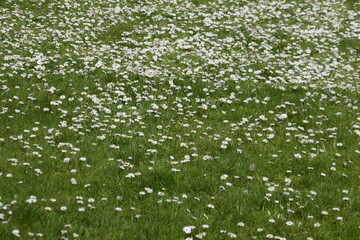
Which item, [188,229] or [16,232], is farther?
[188,229]

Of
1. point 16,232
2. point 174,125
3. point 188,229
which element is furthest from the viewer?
point 174,125

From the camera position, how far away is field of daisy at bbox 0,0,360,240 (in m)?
Answer: 6.62

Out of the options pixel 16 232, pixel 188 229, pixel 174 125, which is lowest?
pixel 174 125

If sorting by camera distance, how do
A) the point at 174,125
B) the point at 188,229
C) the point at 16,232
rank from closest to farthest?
the point at 16,232 → the point at 188,229 → the point at 174,125

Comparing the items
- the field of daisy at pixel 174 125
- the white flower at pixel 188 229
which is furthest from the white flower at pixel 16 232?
the white flower at pixel 188 229

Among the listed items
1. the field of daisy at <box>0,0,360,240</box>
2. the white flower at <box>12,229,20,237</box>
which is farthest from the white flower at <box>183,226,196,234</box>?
the white flower at <box>12,229,20,237</box>

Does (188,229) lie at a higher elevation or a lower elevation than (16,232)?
lower

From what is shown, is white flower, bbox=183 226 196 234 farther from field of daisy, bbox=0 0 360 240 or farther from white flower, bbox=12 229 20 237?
white flower, bbox=12 229 20 237

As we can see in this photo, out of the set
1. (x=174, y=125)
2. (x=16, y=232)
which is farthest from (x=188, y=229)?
(x=174, y=125)

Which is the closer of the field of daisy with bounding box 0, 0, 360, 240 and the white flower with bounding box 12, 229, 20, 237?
the white flower with bounding box 12, 229, 20, 237

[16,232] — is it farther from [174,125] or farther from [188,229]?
[174,125]

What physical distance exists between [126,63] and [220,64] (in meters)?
2.95

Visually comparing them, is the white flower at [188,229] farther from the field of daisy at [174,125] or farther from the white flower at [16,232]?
the white flower at [16,232]

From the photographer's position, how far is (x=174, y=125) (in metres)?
10.2
